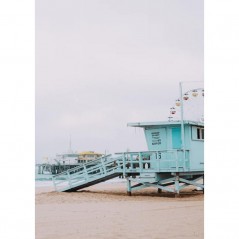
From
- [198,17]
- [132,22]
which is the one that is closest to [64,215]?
[132,22]

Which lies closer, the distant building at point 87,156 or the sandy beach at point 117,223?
the sandy beach at point 117,223

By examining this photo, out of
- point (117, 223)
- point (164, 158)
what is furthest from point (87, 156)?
point (117, 223)

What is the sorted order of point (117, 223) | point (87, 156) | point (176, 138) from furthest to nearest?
1. point (87, 156)
2. point (176, 138)
3. point (117, 223)

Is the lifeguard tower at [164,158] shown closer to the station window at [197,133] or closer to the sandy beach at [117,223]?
the station window at [197,133]

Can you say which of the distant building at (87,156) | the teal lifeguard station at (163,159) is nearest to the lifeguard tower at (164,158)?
the teal lifeguard station at (163,159)

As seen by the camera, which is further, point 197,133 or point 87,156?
point 87,156

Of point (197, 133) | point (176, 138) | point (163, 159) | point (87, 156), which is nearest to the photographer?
point (163, 159)

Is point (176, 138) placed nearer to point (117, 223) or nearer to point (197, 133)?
point (197, 133)

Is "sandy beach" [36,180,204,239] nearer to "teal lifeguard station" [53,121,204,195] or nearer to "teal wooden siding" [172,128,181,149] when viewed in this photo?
"teal lifeguard station" [53,121,204,195]
